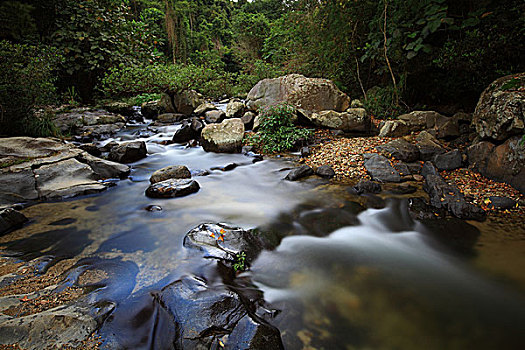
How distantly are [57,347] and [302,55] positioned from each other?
399 inches

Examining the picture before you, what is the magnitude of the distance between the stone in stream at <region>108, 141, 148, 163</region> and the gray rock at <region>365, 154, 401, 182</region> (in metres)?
5.65

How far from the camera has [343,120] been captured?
718cm

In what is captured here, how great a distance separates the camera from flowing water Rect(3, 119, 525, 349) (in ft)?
6.39

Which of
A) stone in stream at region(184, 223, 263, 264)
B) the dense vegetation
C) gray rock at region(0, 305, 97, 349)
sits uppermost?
the dense vegetation

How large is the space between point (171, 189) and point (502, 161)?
17.7 ft

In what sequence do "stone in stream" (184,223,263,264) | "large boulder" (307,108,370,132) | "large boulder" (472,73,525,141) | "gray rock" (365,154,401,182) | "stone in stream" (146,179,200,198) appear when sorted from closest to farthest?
"stone in stream" (184,223,263,264) < "large boulder" (472,73,525,141) < "stone in stream" (146,179,200,198) < "gray rock" (365,154,401,182) < "large boulder" (307,108,370,132)

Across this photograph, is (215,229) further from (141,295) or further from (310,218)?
(310,218)

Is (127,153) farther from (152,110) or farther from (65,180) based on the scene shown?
(152,110)

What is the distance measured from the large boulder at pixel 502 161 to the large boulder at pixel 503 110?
6.1 inches

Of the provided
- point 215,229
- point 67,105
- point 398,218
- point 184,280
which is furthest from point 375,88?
point 67,105

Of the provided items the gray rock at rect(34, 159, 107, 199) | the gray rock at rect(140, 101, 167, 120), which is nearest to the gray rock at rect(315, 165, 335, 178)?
the gray rock at rect(34, 159, 107, 199)

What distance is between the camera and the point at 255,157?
672cm

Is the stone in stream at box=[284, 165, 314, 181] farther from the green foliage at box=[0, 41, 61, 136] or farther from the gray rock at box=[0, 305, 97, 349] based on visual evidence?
the green foliage at box=[0, 41, 61, 136]

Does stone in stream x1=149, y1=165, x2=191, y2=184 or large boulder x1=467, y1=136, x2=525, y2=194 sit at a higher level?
large boulder x1=467, y1=136, x2=525, y2=194
